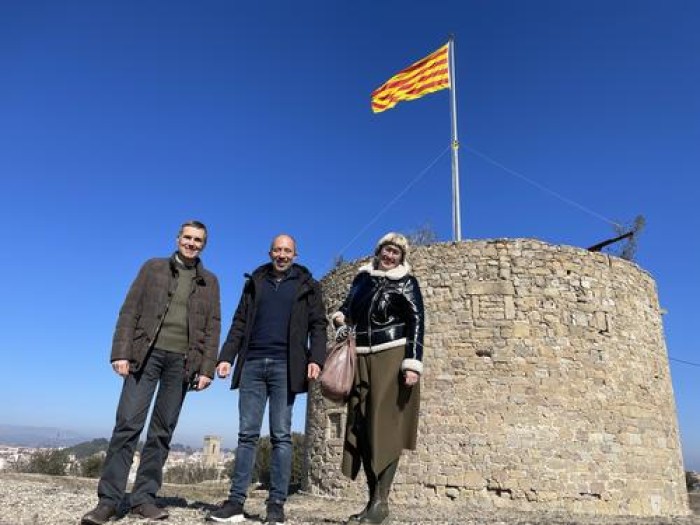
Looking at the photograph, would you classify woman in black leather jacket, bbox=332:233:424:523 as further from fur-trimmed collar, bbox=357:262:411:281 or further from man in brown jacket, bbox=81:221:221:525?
man in brown jacket, bbox=81:221:221:525

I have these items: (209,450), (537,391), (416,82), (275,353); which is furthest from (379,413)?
(209,450)

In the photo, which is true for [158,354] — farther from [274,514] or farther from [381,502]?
[381,502]

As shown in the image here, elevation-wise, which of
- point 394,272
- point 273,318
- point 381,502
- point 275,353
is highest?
point 394,272

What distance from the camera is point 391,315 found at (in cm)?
439

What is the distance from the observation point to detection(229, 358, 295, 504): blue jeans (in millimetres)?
4246

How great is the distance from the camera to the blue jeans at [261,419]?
4.25m

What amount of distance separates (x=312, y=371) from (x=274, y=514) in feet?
3.46

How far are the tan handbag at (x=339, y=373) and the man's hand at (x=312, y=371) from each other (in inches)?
4.0

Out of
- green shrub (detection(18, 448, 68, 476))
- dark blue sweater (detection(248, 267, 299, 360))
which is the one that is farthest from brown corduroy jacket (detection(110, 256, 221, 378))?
green shrub (detection(18, 448, 68, 476))

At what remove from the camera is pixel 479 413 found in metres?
9.81

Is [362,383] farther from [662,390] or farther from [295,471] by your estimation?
[295,471]

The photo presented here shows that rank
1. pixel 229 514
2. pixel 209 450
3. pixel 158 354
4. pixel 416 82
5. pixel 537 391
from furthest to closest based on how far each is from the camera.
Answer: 1. pixel 209 450
2. pixel 416 82
3. pixel 537 391
4. pixel 158 354
5. pixel 229 514

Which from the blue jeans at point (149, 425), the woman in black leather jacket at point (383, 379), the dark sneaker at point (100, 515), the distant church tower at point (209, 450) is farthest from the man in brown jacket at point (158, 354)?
the distant church tower at point (209, 450)

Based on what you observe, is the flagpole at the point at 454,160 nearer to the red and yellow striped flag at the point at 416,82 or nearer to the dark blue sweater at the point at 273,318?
the red and yellow striped flag at the point at 416,82
